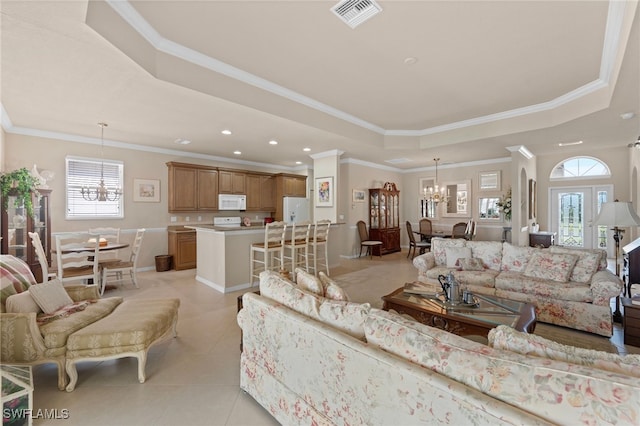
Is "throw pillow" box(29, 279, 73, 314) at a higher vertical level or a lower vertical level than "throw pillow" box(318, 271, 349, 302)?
lower

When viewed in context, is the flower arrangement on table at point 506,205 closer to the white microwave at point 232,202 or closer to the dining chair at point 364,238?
the dining chair at point 364,238

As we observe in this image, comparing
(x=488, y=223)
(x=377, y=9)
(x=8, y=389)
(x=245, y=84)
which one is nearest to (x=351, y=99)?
(x=245, y=84)

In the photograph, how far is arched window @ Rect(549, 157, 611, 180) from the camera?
22.2ft

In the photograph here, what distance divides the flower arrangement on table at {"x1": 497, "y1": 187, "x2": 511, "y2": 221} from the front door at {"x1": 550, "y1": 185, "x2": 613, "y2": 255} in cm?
118

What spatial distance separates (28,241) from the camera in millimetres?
4105

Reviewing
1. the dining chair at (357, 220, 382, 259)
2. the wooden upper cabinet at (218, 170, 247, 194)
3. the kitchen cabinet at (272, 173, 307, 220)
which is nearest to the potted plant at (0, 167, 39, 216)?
the wooden upper cabinet at (218, 170, 247, 194)

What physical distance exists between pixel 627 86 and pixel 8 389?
232 inches

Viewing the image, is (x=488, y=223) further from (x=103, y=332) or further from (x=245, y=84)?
(x=103, y=332)

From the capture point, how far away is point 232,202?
285 inches

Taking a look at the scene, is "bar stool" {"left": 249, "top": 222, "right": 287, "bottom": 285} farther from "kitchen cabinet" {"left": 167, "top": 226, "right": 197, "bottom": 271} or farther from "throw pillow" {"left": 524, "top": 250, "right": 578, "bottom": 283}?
"throw pillow" {"left": 524, "top": 250, "right": 578, "bottom": 283}

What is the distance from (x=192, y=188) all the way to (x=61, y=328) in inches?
188

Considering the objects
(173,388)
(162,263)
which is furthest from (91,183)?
(173,388)

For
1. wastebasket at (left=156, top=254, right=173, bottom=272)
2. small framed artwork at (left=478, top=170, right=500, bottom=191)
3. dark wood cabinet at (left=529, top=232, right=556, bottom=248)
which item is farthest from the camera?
small framed artwork at (left=478, top=170, right=500, bottom=191)

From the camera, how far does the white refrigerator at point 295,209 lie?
7941 mm
